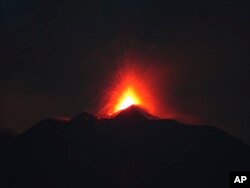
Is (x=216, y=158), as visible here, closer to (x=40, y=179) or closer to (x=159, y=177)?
(x=159, y=177)

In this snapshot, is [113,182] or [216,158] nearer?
[113,182]

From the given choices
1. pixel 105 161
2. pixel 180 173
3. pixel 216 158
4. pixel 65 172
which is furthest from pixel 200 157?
pixel 65 172

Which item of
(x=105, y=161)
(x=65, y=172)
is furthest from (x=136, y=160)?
(x=65, y=172)

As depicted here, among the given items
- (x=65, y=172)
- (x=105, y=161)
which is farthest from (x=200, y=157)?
(x=65, y=172)

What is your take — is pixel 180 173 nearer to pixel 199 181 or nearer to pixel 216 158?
pixel 199 181

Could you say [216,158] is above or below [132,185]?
above

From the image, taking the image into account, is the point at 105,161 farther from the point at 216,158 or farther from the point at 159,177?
the point at 216,158

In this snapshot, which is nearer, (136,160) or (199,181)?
(199,181)
